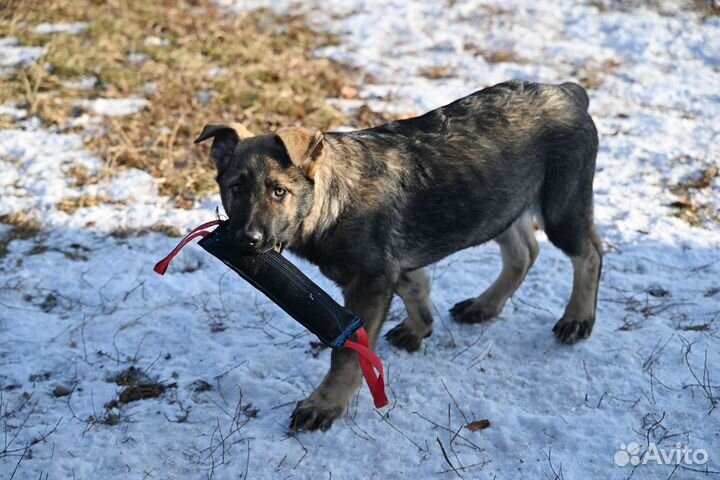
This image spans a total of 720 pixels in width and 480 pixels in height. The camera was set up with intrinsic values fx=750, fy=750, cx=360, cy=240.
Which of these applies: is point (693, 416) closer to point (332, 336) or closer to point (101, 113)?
point (332, 336)

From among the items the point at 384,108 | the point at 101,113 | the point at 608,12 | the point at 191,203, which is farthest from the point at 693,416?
the point at 608,12

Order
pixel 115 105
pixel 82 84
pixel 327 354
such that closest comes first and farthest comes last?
1. pixel 327 354
2. pixel 115 105
3. pixel 82 84

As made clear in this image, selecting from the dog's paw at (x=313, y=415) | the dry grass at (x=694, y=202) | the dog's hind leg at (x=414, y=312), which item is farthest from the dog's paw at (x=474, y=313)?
the dry grass at (x=694, y=202)

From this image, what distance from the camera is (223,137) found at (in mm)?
4285

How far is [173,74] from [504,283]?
→ 534 cm

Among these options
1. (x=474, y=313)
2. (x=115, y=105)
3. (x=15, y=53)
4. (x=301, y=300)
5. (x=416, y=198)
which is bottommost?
(x=474, y=313)

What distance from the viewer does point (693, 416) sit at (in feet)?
13.5

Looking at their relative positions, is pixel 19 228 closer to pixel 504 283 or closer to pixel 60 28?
pixel 504 283

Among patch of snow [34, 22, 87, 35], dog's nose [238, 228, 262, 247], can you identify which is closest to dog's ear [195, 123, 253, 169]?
dog's nose [238, 228, 262, 247]

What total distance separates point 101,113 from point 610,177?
17.4 ft

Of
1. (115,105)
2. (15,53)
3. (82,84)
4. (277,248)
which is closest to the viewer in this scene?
(277,248)

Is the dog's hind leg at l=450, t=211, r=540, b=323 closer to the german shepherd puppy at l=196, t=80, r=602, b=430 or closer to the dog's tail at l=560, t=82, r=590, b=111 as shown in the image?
the german shepherd puppy at l=196, t=80, r=602, b=430

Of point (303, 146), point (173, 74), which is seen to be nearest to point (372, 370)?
point (303, 146)

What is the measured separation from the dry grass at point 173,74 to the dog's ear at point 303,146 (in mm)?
2998
